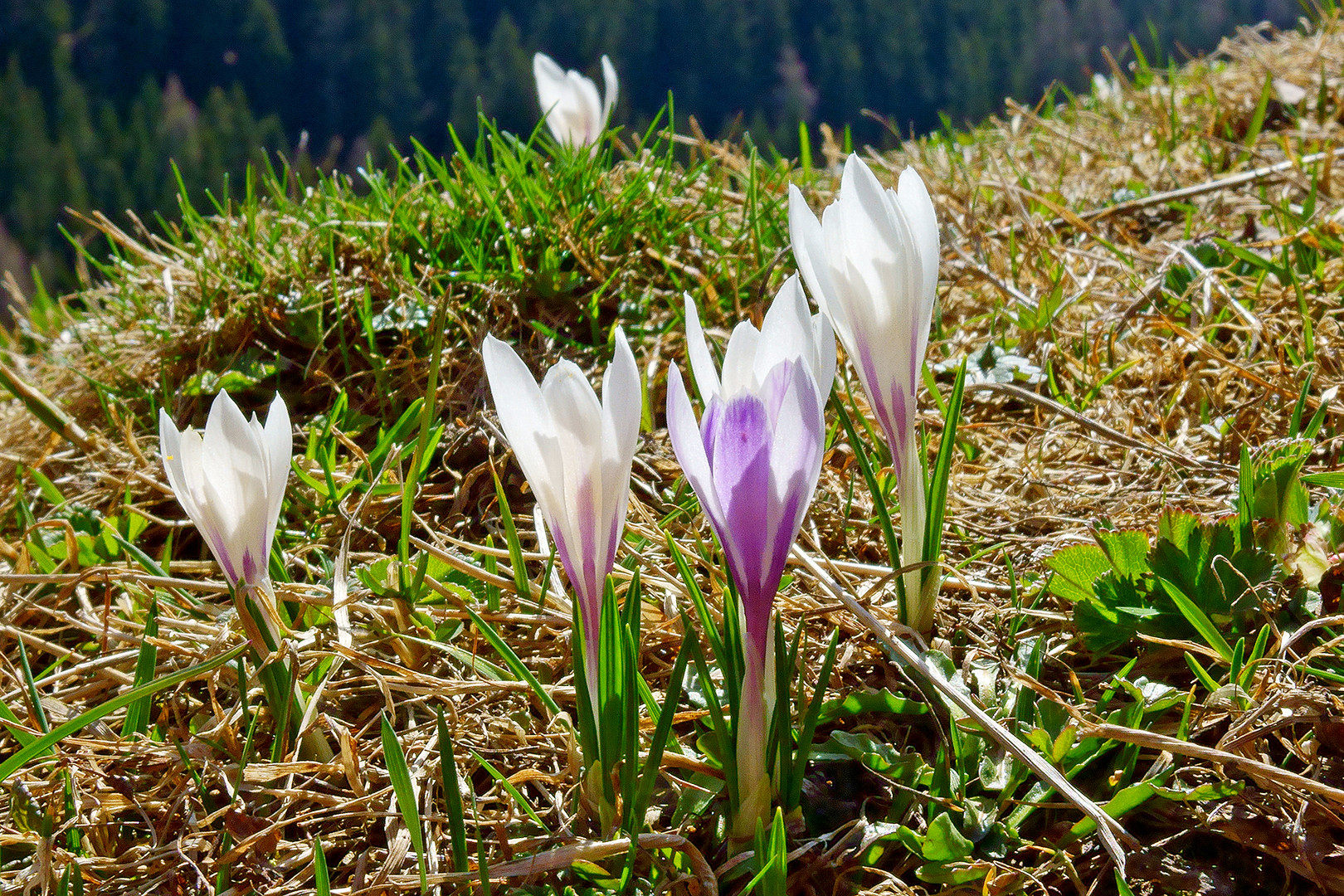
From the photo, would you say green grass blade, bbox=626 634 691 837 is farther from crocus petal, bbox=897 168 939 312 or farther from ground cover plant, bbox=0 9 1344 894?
crocus petal, bbox=897 168 939 312

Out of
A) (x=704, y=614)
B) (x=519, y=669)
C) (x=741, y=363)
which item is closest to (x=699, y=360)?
(x=741, y=363)

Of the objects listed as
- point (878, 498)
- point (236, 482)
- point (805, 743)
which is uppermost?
point (236, 482)

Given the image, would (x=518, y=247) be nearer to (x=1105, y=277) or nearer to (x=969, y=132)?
(x=1105, y=277)

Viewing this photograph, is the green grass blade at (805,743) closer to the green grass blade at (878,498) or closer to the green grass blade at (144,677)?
the green grass blade at (878,498)

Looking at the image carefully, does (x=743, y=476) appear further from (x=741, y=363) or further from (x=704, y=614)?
(x=704, y=614)

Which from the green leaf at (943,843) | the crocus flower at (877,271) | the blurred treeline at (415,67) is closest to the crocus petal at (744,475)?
the crocus flower at (877,271)

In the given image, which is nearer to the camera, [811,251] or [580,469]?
[580,469]

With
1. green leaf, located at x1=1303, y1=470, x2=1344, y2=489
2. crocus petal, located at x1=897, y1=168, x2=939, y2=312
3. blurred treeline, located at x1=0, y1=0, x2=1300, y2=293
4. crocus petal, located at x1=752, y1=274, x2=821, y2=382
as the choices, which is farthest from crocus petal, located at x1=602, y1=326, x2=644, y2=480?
blurred treeline, located at x1=0, y1=0, x2=1300, y2=293
